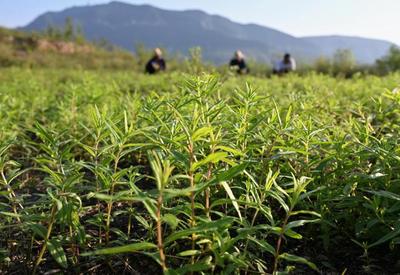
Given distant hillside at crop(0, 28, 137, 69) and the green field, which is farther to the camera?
distant hillside at crop(0, 28, 137, 69)

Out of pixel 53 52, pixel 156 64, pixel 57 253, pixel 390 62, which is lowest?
pixel 53 52

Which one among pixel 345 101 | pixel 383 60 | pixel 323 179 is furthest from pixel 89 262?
pixel 383 60

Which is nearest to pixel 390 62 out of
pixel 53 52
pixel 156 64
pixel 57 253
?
pixel 156 64

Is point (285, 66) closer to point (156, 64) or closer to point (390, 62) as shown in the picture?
point (156, 64)

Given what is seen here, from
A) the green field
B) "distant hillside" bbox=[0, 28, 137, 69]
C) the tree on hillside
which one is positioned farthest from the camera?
"distant hillside" bbox=[0, 28, 137, 69]

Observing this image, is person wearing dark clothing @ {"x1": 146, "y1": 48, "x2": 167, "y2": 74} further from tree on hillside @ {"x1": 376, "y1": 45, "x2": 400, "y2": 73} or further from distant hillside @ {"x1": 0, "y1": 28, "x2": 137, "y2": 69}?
distant hillside @ {"x1": 0, "y1": 28, "x2": 137, "y2": 69}

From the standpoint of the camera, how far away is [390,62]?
704 inches

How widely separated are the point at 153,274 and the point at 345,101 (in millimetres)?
3382

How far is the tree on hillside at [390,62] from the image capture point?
17.5m

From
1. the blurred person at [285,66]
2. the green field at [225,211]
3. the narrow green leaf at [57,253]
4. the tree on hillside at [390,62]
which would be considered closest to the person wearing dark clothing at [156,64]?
the blurred person at [285,66]

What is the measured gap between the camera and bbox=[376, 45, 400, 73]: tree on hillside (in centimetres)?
1752

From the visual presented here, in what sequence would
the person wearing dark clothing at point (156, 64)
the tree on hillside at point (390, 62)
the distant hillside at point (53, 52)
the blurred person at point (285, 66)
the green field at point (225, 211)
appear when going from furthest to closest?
the distant hillside at point (53, 52)
the tree on hillside at point (390, 62)
the blurred person at point (285, 66)
the person wearing dark clothing at point (156, 64)
the green field at point (225, 211)

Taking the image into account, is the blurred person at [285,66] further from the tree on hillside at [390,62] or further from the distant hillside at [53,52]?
the distant hillside at [53,52]

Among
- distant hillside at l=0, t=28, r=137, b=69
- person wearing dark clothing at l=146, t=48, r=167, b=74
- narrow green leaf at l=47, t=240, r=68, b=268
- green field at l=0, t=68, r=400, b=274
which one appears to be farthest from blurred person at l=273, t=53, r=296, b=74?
narrow green leaf at l=47, t=240, r=68, b=268
